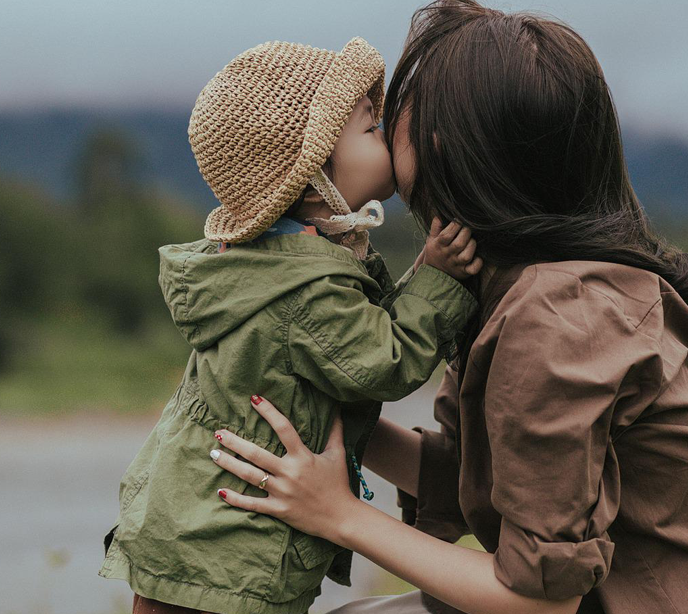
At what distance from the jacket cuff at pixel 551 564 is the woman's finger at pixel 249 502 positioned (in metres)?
0.39

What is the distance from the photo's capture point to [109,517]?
4656mm

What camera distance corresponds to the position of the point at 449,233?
1.58 m

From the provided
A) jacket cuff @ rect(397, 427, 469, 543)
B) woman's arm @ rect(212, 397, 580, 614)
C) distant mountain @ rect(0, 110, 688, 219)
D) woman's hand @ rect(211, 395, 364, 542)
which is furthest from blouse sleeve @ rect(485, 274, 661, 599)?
distant mountain @ rect(0, 110, 688, 219)

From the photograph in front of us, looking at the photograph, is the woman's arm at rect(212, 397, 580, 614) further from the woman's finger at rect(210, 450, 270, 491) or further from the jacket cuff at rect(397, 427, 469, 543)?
the jacket cuff at rect(397, 427, 469, 543)

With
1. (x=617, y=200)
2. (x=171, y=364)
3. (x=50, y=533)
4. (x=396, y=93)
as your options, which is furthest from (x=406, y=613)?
(x=171, y=364)

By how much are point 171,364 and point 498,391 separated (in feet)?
19.4

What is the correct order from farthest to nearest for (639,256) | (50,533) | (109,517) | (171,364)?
(171,364) < (109,517) < (50,533) < (639,256)

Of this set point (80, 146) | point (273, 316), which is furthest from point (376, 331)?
point (80, 146)

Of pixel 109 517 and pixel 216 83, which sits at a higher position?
pixel 216 83

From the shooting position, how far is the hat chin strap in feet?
5.28

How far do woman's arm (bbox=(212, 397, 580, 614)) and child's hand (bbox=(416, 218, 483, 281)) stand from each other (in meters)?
0.38

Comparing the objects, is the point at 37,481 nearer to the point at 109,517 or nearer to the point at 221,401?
the point at 109,517

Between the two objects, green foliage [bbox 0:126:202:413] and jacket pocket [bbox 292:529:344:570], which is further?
green foliage [bbox 0:126:202:413]

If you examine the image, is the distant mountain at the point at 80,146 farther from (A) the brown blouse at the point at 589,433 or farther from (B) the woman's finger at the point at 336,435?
(A) the brown blouse at the point at 589,433
